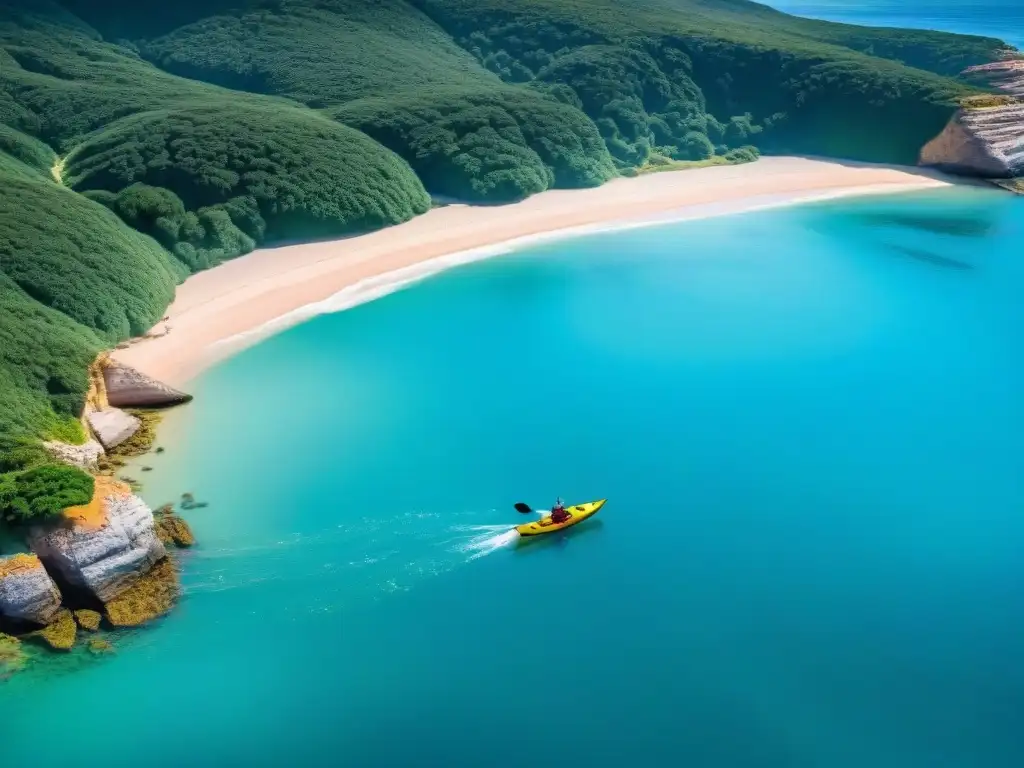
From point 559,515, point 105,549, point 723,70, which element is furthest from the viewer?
point 723,70

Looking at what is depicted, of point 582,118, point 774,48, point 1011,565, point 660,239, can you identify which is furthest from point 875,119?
point 1011,565

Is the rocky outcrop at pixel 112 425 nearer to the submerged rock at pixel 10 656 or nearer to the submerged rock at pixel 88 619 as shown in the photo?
the submerged rock at pixel 88 619

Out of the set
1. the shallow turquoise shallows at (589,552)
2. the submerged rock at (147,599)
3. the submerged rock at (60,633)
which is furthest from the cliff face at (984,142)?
the submerged rock at (60,633)

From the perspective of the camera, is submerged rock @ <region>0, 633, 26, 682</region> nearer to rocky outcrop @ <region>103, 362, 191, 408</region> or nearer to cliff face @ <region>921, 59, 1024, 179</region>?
rocky outcrop @ <region>103, 362, 191, 408</region>

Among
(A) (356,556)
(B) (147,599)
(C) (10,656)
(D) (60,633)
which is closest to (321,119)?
(A) (356,556)

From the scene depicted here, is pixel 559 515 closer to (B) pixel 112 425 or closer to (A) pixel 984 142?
(B) pixel 112 425

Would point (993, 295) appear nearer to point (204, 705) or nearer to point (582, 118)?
point (582, 118)

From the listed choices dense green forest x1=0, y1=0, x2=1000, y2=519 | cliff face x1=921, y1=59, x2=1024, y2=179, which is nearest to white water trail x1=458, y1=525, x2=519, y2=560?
dense green forest x1=0, y1=0, x2=1000, y2=519
